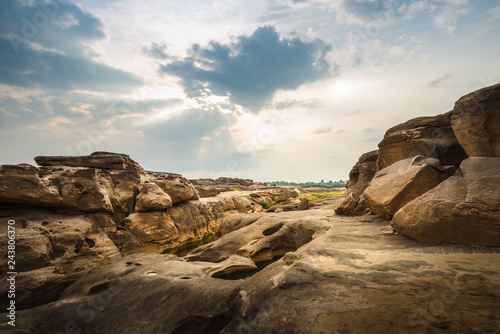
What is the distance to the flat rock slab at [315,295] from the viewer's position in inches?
113

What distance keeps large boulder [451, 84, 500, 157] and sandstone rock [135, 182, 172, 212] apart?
1604 centimetres

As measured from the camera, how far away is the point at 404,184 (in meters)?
6.75

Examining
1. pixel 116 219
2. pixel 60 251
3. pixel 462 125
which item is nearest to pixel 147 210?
pixel 116 219

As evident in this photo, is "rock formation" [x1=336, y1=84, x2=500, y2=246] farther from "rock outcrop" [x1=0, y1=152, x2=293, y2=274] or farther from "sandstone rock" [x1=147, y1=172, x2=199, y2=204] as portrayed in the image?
"sandstone rock" [x1=147, y1=172, x2=199, y2=204]

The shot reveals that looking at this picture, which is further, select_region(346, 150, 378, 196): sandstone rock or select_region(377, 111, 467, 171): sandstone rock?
select_region(346, 150, 378, 196): sandstone rock

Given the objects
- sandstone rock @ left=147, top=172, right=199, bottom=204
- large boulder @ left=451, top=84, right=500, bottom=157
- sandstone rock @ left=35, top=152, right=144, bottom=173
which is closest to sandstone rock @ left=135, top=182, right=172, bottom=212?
sandstone rock @ left=147, top=172, right=199, bottom=204

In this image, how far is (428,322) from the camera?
261 centimetres

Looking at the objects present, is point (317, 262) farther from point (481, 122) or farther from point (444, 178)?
point (481, 122)

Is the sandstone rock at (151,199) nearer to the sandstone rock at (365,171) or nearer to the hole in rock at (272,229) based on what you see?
the hole in rock at (272,229)

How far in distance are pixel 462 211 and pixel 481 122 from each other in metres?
5.04

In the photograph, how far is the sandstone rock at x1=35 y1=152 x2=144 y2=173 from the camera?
1345 centimetres

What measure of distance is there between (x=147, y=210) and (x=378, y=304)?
14.6 metres

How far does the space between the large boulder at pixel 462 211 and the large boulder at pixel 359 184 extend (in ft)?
13.1

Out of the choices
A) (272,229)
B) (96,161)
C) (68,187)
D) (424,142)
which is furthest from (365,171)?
(96,161)
